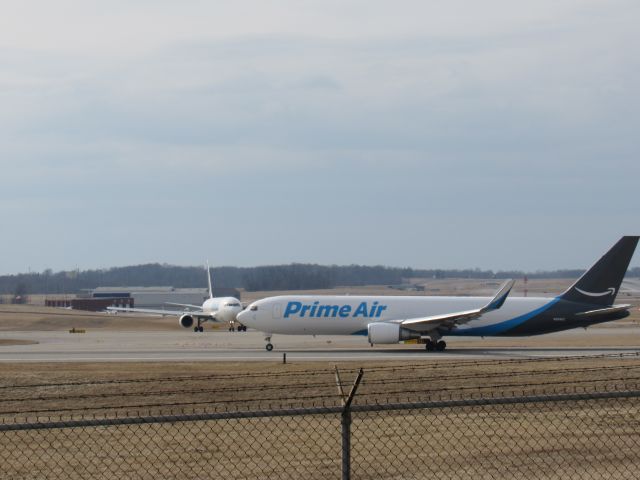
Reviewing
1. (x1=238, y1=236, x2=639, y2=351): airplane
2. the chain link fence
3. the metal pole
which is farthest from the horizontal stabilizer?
the metal pole

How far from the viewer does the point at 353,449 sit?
51.4 feet

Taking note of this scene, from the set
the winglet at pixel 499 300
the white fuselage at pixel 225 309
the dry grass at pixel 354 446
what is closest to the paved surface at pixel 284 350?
the winglet at pixel 499 300

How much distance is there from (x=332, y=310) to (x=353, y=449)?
30734 mm

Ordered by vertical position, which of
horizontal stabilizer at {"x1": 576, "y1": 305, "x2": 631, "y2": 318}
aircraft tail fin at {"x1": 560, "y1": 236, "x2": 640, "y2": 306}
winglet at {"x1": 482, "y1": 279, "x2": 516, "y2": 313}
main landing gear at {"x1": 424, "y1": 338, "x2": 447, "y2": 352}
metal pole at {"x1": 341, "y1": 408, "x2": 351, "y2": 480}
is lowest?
main landing gear at {"x1": 424, "y1": 338, "x2": 447, "y2": 352}

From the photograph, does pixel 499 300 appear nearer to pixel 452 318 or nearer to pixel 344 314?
pixel 452 318

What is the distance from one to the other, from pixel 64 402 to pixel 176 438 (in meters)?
9.18

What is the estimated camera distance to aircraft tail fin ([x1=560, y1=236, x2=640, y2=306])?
47.1 metres

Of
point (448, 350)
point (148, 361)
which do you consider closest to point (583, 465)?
point (148, 361)

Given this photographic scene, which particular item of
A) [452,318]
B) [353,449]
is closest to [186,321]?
[452,318]

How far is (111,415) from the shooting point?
2191 centimetres

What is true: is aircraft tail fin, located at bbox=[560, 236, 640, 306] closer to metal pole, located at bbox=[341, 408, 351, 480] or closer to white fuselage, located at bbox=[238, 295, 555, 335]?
white fuselage, located at bbox=[238, 295, 555, 335]

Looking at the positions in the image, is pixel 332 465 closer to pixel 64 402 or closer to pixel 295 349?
pixel 64 402

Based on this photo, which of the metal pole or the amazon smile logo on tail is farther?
the amazon smile logo on tail

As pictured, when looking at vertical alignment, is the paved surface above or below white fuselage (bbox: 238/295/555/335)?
below
